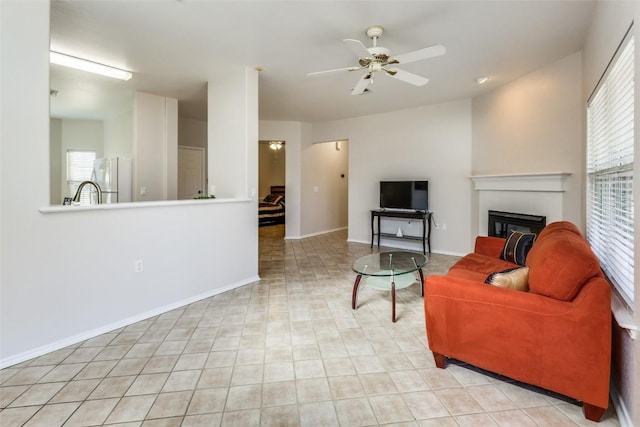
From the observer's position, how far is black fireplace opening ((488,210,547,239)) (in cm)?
385

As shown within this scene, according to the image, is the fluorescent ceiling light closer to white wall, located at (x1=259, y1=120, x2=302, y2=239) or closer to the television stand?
white wall, located at (x1=259, y1=120, x2=302, y2=239)

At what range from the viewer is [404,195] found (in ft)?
19.2

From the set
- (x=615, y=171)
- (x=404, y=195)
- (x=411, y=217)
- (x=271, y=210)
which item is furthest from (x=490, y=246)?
(x=271, y=210)

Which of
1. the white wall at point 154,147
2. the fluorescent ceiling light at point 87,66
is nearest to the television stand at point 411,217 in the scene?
the white wall at point 154,147

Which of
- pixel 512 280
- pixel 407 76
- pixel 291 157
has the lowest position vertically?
pixel 512 280

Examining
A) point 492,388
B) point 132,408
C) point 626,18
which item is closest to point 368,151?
point 626,18

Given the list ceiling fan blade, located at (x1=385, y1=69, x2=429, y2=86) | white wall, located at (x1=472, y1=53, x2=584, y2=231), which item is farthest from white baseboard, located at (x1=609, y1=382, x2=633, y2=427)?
ceiling fan blade, located at (x1=385, y1=69, x2=429, y2=86)

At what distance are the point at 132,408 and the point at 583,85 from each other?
460 centimetres

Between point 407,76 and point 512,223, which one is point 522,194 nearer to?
point 512,223

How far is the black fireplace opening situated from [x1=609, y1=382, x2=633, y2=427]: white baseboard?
2.45 m

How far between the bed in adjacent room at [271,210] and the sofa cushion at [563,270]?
8.16 meters

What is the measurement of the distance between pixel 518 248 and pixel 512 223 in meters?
1.42

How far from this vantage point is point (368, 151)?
647 centimetres

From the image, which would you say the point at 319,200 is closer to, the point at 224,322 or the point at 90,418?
the point at 224,322
